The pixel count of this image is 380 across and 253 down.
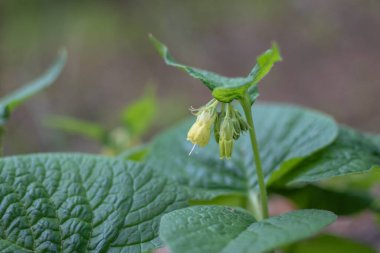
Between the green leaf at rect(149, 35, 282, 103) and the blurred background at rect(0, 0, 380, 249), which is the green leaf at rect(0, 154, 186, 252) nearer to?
the green leaf at rect(149, 35, 282, 103)

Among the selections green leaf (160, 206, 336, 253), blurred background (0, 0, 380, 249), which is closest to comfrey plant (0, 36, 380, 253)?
green leaf (160, 206, 336, 253)

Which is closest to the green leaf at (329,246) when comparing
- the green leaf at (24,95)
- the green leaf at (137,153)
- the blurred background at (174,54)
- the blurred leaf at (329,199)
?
the blurred leaf at (329,199)

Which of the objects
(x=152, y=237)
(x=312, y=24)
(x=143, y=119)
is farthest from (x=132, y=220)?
(x=312, y=24)

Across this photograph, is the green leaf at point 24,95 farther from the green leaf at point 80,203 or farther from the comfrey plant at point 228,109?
the comfrey plant at point 228,109

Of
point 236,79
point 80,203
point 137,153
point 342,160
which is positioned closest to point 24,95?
point 137,153

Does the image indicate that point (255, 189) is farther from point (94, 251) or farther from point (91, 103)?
point (91, 103)

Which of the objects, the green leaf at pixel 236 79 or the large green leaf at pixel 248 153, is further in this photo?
the large green leaf at pixel 248 153
